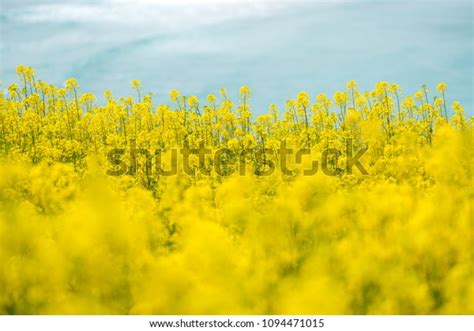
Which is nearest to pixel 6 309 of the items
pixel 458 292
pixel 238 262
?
pixel 238 262

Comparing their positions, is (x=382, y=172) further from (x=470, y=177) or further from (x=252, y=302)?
(x=252, y=302)

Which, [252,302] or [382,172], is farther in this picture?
[382,172]

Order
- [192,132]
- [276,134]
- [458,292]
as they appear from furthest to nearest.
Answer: [276,134]
[192,132]
[458,292]

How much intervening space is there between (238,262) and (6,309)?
1.98 metres

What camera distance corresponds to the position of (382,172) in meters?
8.44

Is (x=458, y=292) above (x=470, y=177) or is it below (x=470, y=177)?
below

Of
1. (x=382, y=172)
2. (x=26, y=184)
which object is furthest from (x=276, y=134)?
(x=26, y=184)

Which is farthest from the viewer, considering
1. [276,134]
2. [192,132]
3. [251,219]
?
[276,134]

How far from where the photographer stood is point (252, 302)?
4.09 metres

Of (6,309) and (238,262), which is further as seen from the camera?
(6,309)

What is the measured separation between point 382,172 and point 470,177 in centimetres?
148
